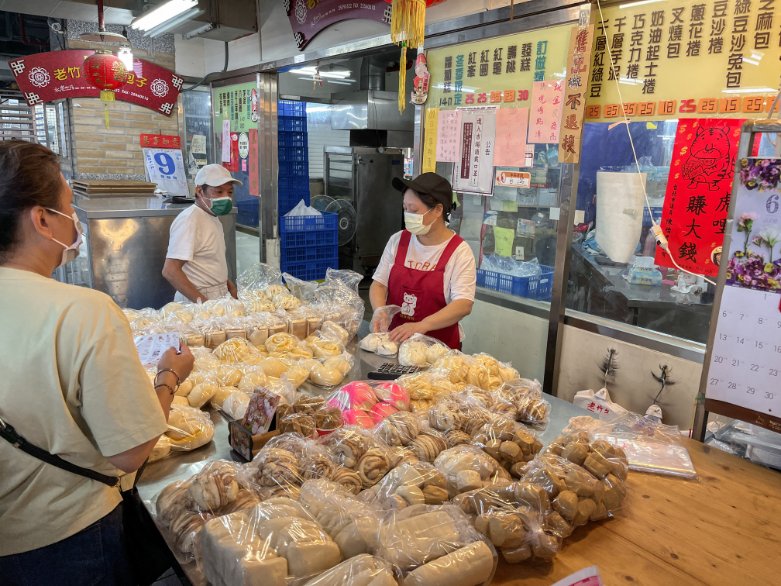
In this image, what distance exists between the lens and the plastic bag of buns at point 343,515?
1185 mm

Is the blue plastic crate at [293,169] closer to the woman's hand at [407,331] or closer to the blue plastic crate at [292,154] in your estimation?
the blue plastic crate at [292,154]

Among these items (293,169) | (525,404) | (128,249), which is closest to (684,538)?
(525,404)

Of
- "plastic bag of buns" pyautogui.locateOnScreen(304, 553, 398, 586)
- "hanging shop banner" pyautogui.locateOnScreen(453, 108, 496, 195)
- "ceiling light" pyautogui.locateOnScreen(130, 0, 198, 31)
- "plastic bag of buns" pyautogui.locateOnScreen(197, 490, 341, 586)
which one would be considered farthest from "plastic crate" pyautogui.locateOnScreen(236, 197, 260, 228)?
"plastic bag of buns" pyautogui.locateOnScreen(304, 553, 398, 586)

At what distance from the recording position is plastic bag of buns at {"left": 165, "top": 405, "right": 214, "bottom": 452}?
5.97ft

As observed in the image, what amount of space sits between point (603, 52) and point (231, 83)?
4.96m

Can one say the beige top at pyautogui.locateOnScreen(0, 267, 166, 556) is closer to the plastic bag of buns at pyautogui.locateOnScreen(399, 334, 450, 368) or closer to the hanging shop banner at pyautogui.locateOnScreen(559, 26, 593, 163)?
the plastic bag of buns at pyautogui.locateOnScreen(399, 334, 450, 368)

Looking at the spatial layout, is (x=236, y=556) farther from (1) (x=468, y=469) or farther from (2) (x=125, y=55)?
(2) (x=125, y=55)

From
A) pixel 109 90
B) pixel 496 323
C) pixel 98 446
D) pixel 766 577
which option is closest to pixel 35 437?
pixel 98 446

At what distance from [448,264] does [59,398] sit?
229cm

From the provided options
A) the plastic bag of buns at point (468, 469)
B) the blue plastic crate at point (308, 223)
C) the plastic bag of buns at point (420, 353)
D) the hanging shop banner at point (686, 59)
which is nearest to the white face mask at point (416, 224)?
the plastic bag of buns at point (420, 353)

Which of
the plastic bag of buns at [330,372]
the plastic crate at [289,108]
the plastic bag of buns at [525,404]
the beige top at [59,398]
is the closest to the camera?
the beige top at [59,398]

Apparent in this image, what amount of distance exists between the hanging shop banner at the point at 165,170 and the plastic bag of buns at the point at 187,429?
5.66 metres

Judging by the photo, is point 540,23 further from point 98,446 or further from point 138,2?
point 138,2

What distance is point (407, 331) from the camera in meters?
2.95
